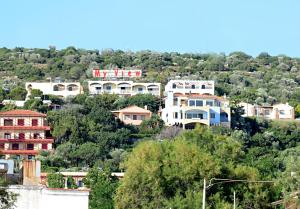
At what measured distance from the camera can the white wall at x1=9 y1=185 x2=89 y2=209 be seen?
64.8m

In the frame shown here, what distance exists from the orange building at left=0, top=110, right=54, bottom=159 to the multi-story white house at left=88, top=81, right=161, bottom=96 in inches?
1042

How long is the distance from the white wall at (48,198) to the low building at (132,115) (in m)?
92.3

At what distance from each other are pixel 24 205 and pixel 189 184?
13328 mm

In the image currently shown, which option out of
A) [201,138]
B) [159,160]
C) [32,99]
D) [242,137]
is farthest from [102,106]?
[159,160]

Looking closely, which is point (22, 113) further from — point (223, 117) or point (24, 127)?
point (223, 117)

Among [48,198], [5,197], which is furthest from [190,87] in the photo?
[5,197]

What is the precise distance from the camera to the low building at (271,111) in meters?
171

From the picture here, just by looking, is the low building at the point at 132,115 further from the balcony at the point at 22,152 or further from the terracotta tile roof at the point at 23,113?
the balcony at the point at 22,152

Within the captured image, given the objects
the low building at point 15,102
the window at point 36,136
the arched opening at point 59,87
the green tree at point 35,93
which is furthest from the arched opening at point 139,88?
the window at point 36,136

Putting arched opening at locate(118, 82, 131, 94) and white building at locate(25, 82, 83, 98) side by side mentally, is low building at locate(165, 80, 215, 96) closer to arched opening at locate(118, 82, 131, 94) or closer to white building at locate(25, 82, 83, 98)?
arched opening at locate(118, 82, 131, 94)

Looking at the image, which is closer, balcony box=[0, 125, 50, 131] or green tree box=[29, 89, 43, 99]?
Answer: balcony box=[0, 125, 50, 131]

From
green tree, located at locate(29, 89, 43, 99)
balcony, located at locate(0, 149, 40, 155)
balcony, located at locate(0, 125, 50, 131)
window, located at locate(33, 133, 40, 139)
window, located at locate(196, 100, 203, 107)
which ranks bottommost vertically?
balcony, located at locate(0, 149, 40, 155)

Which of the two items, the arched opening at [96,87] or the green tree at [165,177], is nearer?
the green tree at [165,177]

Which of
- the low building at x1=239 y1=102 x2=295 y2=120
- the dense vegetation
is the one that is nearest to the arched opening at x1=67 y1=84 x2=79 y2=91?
the dense vegetation
